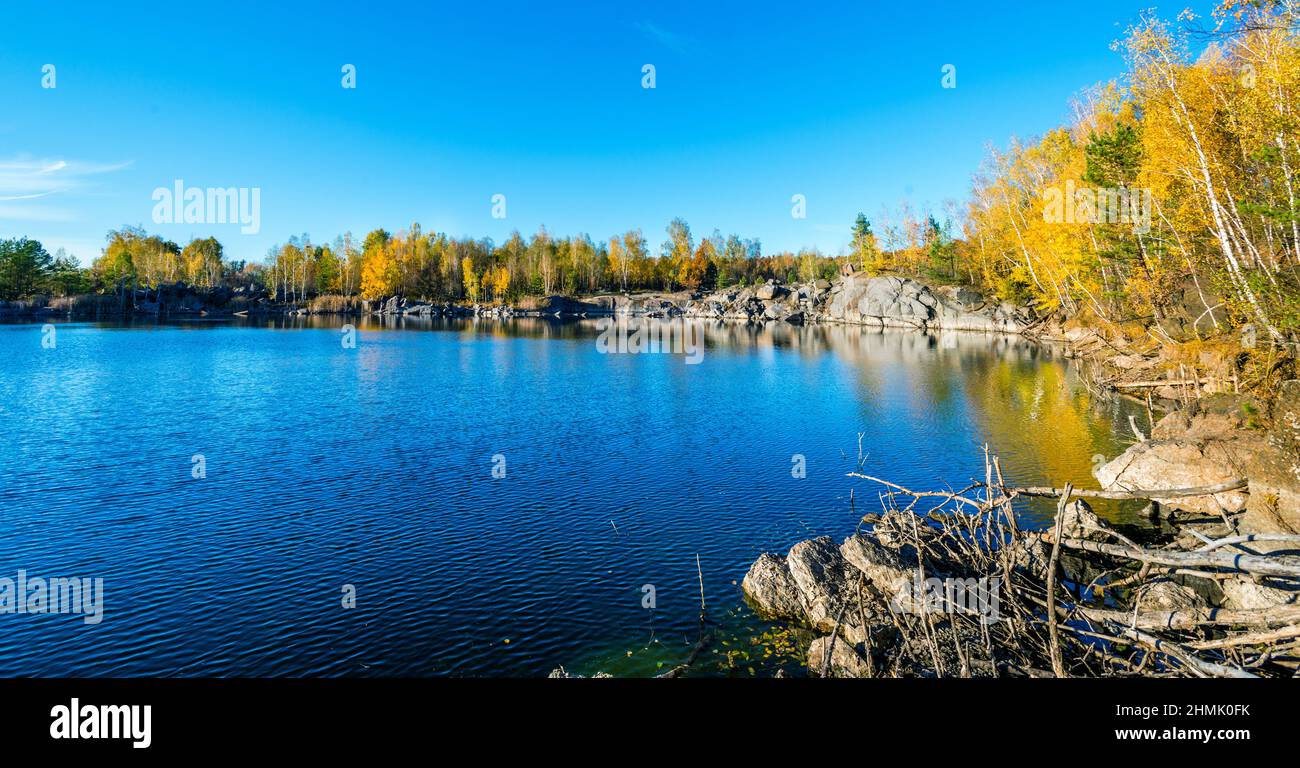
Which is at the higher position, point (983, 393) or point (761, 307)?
point (761, 307)

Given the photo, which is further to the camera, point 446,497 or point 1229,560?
point 446,497

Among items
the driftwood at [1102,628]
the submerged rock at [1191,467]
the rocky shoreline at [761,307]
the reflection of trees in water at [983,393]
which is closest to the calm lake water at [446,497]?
the reflection of trees in water at [983,393]

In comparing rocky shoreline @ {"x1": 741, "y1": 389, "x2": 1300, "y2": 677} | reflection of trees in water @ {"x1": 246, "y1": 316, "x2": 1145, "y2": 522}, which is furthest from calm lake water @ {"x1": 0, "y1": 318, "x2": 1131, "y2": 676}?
rocky shoreline @ {"x1": 741, "y1": 389, "x2": 1300, "y2": 677}

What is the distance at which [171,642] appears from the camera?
17359 millimetres

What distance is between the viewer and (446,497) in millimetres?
29375

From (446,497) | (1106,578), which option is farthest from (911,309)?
(446,497)

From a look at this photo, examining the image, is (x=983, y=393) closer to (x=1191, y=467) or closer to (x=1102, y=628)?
(x=1191, y=467)

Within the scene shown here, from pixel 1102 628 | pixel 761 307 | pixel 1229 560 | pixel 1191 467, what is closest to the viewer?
pixel 1229 560

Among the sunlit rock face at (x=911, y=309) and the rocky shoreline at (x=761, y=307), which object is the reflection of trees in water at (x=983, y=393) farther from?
the rocky shoreline at (x=761, y=307)

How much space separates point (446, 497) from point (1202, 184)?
127ft

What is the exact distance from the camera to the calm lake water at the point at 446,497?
58.1ft
